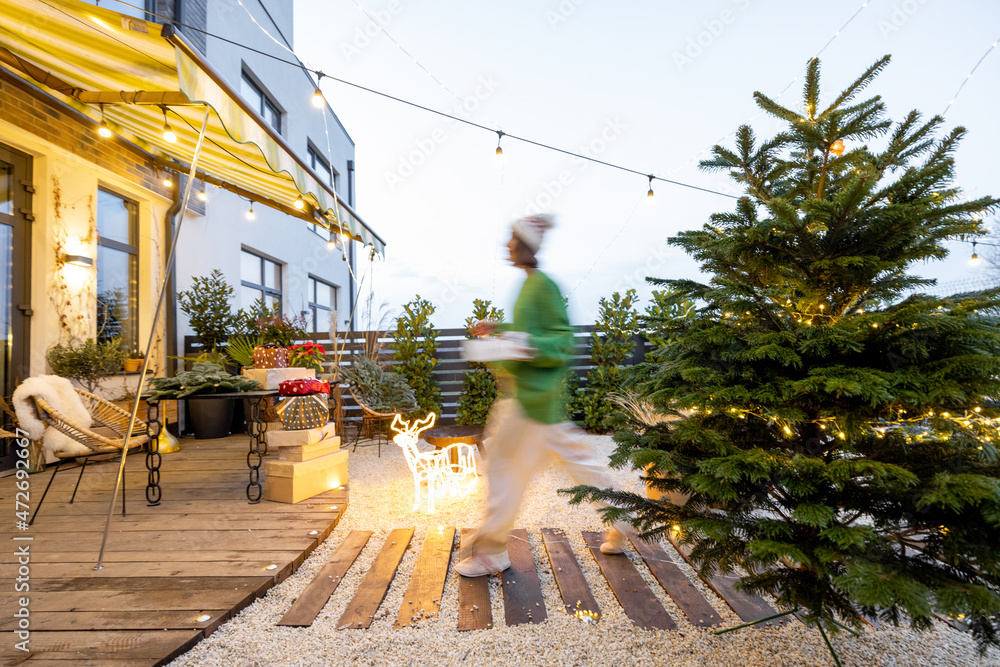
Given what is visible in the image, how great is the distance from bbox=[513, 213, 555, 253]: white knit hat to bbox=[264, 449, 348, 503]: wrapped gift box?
2.26 meters

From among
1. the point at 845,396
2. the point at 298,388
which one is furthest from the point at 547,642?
the point at 298,388

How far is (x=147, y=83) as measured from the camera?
9.78ft

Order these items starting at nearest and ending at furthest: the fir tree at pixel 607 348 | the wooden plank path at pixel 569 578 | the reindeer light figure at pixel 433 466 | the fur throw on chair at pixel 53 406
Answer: the wooden plank path at pixel 569 578 → the fur throw on chair at pixel 53 406 → the reindeer light figure at pixel 433 466 → the fir tree at pixel 607 348

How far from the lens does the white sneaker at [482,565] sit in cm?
214

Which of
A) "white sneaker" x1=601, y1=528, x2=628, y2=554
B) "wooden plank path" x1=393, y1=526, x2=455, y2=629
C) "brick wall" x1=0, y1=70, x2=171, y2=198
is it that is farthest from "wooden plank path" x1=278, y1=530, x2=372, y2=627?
"brick wall" x1=0, y1=70, x2=171, y2=198

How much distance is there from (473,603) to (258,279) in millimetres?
7979

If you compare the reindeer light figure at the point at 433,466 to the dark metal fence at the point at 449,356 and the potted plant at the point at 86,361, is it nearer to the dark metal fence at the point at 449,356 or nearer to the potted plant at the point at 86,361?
the dark metal fence at the point at 449,356

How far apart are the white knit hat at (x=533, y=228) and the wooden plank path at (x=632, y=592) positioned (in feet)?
5.12

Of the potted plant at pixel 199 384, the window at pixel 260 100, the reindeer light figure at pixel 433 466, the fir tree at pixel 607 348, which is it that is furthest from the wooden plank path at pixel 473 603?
the window at pixel 260 100

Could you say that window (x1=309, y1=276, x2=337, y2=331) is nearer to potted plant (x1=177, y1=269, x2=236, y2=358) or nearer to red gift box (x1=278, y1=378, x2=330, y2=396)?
potted plant (x1=177, y1=269, x2=236, y2=358)

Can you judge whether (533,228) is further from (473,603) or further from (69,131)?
(69,131)

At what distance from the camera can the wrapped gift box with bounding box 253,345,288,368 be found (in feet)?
12.6

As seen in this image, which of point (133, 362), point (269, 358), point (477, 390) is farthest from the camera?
point (477, 390)

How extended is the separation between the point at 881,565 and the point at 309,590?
81.7 inches
